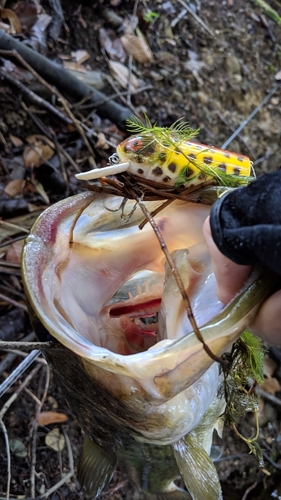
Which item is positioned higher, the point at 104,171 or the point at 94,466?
the point at 104,171

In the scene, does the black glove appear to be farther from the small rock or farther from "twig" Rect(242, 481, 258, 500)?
the small rock

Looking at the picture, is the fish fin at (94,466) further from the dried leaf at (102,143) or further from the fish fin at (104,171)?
the dried leaf at (102,143)

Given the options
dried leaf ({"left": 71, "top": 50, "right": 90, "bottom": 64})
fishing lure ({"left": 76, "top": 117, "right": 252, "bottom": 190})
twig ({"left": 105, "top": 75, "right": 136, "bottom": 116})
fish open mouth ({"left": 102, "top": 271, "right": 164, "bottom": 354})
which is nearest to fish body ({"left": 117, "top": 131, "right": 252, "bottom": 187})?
fishing lure ({"left": 76, "top": 117, "right": 252, "bottom": 190})

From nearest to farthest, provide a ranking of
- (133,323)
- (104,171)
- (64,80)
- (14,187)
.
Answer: (104,171) → (133,323) → (14,187) → (64,80)

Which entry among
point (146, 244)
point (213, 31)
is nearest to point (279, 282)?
point (146, 244)

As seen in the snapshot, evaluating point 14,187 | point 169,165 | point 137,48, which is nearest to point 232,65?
point 137,48

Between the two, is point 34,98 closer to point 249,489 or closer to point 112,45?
point 112,45
